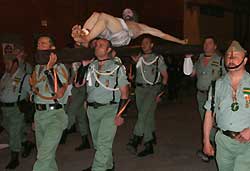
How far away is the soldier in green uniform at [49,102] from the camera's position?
486 cm

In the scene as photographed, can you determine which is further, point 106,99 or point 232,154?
point 106,99

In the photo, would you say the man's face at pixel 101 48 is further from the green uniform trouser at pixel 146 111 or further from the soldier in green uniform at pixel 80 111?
the soldier in green uniform at pixel 80 111

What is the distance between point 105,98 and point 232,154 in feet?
6.13

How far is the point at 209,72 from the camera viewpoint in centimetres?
639

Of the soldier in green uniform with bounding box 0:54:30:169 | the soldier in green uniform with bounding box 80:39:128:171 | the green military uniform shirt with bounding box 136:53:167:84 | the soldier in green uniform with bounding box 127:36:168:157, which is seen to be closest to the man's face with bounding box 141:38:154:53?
the soldier in green uniform with bounding box 127:36:168:157

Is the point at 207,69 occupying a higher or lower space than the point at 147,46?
lower

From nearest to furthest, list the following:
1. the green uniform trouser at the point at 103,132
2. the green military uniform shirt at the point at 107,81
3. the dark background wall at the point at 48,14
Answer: the green uniform trouser at the point at 103,132
the green military uniform shirt at the point at 107,81
the dark background wall at the point at 48,14

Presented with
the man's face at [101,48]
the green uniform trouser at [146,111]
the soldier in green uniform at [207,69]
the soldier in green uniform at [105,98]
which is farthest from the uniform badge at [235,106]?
the green uniform trouser at [146,111]

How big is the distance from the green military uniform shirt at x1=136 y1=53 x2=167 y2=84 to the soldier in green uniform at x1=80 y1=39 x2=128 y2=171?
1.56 m

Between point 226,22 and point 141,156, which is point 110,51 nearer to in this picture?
point 141,156

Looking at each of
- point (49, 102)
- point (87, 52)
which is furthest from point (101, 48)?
point (49, 102)

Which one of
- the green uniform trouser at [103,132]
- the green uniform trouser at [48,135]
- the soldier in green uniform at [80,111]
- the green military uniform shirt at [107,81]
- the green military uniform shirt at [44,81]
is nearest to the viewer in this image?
the green uniform trouser at [48,135]

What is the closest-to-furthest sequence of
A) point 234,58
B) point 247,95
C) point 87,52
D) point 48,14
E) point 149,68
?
point 247,95 < point 234,58 < point 87,52 < point 149,68 < point 48,14

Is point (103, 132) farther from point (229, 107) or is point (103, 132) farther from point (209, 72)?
point (209, 72)
